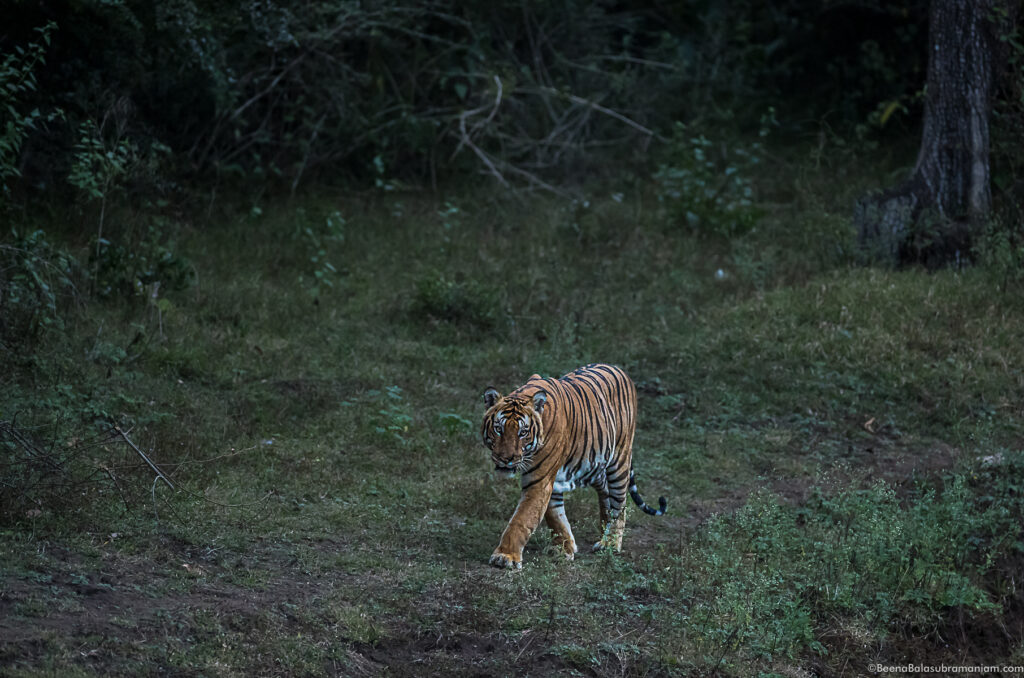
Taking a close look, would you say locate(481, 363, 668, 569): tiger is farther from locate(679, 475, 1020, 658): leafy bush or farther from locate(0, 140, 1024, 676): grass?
locate(679, 475, 1020, 658): leafy bush

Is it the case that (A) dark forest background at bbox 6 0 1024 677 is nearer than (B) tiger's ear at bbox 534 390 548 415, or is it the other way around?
(A) dark forest background at bbox 6 0 1024 677

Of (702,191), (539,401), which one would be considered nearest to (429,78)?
(702,191)

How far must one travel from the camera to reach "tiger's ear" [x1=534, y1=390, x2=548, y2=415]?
6004mm

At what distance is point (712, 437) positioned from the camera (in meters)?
8.48

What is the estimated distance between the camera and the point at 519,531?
19.5 feet

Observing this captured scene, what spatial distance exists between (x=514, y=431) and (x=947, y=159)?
7.56 m

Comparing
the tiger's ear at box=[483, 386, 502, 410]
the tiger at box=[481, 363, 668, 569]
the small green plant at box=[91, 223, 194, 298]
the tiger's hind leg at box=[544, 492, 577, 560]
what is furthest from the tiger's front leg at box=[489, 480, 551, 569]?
the small green plant at box=[91, 223, 194, 298]

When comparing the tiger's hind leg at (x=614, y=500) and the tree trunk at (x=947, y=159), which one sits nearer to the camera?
the tiger's hind leg at (x=614, y=500)

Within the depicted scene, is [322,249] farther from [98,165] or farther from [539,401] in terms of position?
[539,401]

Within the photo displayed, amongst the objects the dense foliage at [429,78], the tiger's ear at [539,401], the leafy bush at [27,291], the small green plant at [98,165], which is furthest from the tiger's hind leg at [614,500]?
the dense foliage at [429,78]

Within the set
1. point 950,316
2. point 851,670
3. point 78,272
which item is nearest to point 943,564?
point 851,670

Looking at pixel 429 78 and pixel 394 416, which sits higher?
pixel 429 78

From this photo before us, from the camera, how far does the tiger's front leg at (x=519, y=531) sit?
5.91m

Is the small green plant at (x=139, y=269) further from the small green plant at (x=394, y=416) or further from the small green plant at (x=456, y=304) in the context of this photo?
the small green plant at (x=394, y=416)
